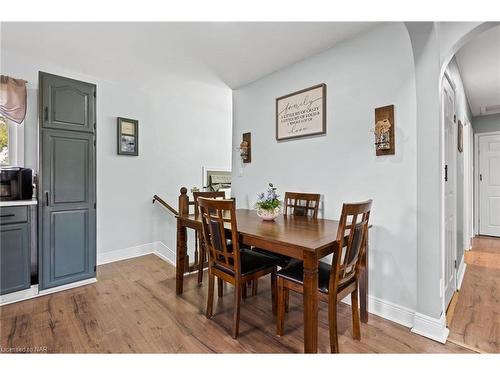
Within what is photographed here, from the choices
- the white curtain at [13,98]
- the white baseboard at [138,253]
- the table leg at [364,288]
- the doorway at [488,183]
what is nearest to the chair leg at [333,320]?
the table leg at [364,288]

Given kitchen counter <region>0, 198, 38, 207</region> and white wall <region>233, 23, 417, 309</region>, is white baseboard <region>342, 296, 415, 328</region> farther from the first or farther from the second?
kitchen counter <region>0, 198, 38, 207</region>

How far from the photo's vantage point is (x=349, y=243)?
1546 mm

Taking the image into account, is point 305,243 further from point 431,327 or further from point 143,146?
point 143,146

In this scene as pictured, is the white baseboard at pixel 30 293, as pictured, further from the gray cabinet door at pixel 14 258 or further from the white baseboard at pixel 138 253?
the white baseboard at pixel 138 253

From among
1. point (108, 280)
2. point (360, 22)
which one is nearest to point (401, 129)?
point (360, 22)

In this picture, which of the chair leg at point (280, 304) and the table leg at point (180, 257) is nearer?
the chair leg at point (280, 304)

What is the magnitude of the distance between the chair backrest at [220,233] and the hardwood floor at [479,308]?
1.65 meters

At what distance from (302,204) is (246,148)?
1146 mm

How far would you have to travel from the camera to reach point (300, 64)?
2688mm

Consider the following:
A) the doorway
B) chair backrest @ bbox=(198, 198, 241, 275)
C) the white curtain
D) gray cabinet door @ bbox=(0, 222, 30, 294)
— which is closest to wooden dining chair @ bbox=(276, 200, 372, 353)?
chair backrest @ bbox=(198, 198, 241, 275)

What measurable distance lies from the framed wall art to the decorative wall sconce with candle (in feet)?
1.79

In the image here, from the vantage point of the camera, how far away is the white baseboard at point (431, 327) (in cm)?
172

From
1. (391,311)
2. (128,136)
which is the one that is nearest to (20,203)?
(128,136)
